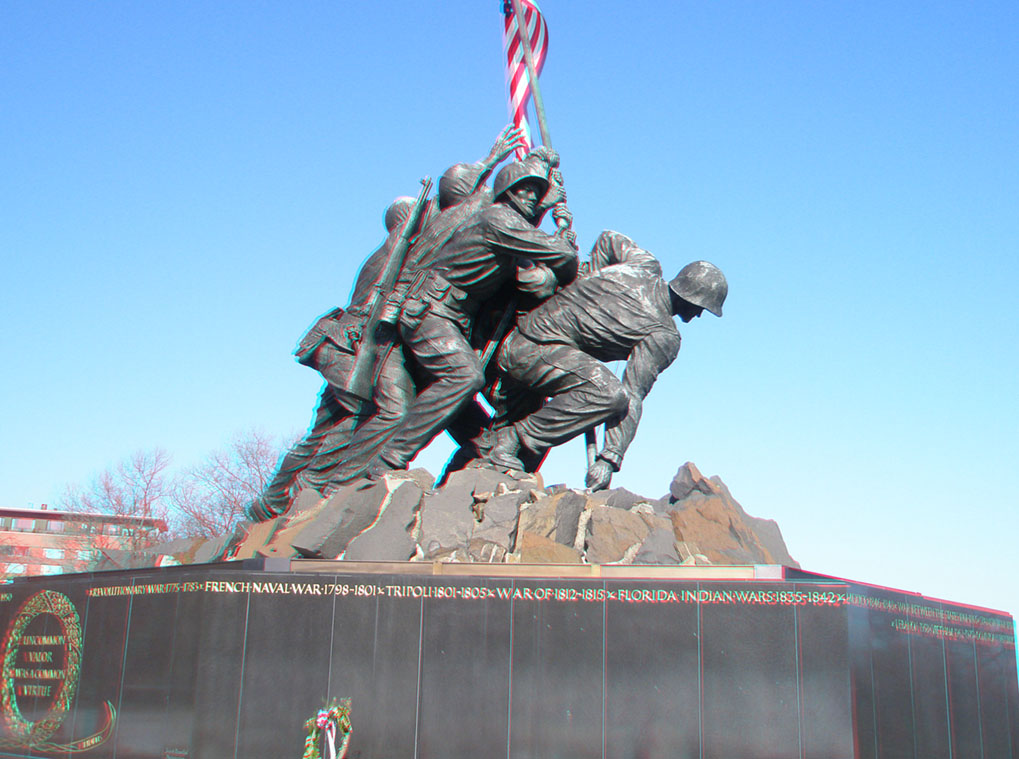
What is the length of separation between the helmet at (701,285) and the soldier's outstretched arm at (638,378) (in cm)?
32

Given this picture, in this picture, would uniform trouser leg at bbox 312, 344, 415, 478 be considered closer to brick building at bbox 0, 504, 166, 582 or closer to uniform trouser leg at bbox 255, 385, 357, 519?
uniform trouser leg at bbox 255, 385, 357, 519

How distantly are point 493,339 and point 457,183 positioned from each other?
1329mm

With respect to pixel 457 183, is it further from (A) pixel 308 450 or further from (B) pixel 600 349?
(A) pixel 308 450

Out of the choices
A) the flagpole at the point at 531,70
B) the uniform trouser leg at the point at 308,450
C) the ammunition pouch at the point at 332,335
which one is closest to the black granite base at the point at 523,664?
the uniform trouser leg at the point at 308,450

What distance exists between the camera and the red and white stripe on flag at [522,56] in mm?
11164

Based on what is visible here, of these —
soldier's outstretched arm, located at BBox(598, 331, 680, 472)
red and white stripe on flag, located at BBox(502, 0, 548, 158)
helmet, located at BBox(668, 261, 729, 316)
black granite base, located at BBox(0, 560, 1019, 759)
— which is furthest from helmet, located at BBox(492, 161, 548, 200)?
black granite base, located at BBox(0, 560, 1019, 759)

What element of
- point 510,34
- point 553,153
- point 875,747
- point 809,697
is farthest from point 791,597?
point 510,34

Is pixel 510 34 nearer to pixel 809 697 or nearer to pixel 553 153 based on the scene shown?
pixel 553 153

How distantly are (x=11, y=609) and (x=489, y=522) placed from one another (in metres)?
3.70

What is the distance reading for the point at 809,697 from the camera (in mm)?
5508

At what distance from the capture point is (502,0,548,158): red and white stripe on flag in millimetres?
11164

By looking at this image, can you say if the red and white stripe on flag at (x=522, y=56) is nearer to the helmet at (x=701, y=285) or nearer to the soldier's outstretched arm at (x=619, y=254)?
the soldier's outstretched arm at (x=619, y=254)

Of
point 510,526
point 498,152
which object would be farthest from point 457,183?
point 510,526

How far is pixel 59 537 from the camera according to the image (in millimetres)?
30516
